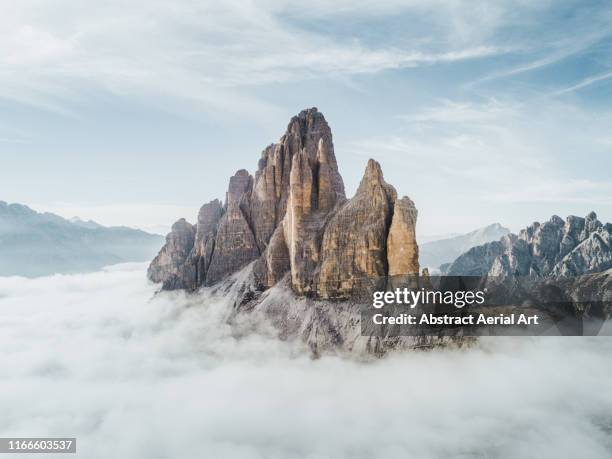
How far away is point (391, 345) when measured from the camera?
10562cm

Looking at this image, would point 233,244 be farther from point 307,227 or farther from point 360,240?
point 360,240

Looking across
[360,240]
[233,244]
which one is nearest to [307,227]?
[360,240]

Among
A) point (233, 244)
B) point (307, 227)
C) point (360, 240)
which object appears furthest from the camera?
→ point (233, 244)

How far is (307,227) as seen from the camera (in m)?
128

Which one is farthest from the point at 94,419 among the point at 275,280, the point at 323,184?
the point at 323,184

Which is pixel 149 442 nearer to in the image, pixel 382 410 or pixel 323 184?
pixel 382 410

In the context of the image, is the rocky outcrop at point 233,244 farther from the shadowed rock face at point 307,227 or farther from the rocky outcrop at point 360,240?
the rocky outcrop at point 360,240

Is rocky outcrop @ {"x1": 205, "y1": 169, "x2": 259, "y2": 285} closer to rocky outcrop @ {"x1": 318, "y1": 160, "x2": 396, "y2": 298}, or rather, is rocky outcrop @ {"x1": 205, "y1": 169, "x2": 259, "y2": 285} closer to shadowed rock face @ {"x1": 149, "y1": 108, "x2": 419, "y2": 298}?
shadowed rock face @ {"x1": 149, "y1": 108, "x2": 419, "y2": 298}

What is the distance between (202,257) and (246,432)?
89813 millimetres

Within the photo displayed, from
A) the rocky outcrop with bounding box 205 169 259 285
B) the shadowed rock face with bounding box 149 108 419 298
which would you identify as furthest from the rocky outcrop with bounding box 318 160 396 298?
the rocky outcrop with bounding box 205 169 259 285

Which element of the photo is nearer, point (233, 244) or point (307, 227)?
point (307, 227)

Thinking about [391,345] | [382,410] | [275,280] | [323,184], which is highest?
[323,184]

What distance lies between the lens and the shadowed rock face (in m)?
113

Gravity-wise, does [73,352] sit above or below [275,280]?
below
